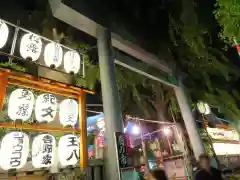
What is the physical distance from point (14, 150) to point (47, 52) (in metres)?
3.32

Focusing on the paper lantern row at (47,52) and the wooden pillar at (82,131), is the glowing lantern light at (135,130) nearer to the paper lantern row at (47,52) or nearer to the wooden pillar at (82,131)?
the wooden pillar at (82,131)

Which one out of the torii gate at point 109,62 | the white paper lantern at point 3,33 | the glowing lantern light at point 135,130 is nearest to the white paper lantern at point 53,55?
the white paper lantern at point 3,33

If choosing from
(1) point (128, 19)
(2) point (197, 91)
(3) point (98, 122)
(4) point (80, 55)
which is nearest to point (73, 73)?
(4) point (80, 55)

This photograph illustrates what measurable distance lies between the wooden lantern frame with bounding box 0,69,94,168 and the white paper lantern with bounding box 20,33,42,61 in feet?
2.48

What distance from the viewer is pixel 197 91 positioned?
13258 millimetres

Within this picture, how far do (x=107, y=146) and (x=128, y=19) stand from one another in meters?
6.44

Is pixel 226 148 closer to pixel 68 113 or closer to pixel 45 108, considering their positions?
pixel 68 113

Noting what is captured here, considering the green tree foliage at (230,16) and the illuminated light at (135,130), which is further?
the illuminated light at (135,130)

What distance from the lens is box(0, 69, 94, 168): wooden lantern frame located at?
5.08 metres

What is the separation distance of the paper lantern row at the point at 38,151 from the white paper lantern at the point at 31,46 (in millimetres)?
2456

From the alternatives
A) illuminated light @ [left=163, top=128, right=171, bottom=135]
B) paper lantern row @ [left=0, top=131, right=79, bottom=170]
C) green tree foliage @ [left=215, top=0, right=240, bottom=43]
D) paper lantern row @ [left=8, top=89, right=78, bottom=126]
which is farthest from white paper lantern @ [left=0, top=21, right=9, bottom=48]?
illuminated light @ [left=163, top=128, right=171, bottom=135]

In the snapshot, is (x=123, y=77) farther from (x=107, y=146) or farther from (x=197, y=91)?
(x=107, y=146)

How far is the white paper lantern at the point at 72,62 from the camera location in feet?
23.3

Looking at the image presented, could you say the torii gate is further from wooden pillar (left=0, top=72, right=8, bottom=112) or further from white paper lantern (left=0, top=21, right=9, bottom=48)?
wooden pillar (left=0, top=72, right=8, bottom=112)
